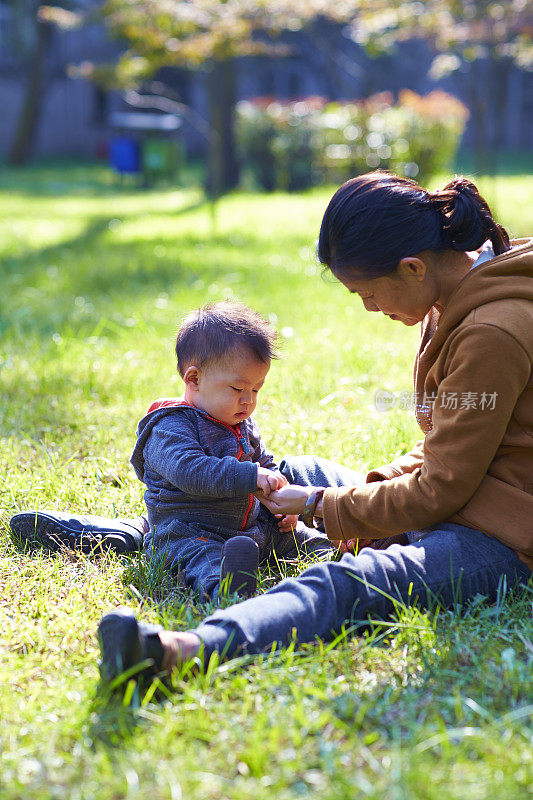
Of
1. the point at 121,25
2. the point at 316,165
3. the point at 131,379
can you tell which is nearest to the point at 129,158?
the point at 316,165

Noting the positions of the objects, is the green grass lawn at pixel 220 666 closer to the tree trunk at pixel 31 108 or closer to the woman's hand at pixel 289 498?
the woman's hand at pixel 289 498

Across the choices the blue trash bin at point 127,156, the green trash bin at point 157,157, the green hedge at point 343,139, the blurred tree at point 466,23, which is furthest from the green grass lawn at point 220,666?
the blue trash bin at point 127,156

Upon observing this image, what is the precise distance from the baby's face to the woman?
1.27ft

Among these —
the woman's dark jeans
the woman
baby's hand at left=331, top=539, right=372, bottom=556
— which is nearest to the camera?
the woman's dark jeans

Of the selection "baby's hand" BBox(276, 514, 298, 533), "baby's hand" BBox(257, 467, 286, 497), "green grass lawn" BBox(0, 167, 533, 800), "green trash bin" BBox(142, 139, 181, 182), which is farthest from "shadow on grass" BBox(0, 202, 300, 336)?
"green trash bin" BBox(142, 139, 181, 182)

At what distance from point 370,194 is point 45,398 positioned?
91.5 inches

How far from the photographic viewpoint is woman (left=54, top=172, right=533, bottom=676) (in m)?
2.14

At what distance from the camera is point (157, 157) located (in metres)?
16.9

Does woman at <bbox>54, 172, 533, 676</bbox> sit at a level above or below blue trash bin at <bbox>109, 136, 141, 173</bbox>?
below

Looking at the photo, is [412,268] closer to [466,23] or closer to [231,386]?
[231,386]

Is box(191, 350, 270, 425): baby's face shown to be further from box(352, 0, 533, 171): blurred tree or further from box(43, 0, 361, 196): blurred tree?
box(43, 0, 361, 196): blurred tree

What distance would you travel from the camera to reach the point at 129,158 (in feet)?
57.5

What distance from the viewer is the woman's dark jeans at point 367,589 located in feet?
6.47

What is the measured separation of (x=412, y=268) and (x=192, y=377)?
0.75 metres
